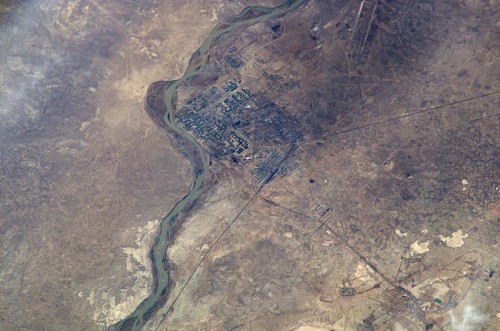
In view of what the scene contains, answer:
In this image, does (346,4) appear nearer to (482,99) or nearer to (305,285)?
(482,99)

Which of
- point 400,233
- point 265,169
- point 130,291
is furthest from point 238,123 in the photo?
point 130,291

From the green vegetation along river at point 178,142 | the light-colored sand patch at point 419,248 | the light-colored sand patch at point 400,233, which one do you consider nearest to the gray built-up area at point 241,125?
→ the green vegetation along river at point 178,142

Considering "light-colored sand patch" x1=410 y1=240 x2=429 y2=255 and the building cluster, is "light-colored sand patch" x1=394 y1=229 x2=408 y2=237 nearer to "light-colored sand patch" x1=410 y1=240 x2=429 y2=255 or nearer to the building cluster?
"light-colored sand patch" x1=410 y1=240 x2=429 y2=255

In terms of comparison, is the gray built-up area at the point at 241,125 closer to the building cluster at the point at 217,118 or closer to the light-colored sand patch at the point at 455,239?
the building cluster at the point at 217,118

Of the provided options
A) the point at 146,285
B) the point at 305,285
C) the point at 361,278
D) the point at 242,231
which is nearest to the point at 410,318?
the point at 361,278

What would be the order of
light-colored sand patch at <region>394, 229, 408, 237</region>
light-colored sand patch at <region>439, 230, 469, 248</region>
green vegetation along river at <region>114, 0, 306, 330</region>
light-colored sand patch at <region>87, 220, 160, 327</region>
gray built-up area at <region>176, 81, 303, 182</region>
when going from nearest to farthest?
1. light-colored sand patch at <region>439, 230, 469, 248</region>
2. light-colored sand patch at <region>394, 229, 408, 237</region>
3. light-colored sand patch at <region>87, 220, 160, 327</region>
4. green vegetation along river at <region>114, 0, 306, 330</region>
5. gray built-up area at <region>176, 81, 303, 182</region>

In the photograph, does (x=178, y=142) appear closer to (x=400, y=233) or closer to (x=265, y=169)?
(x=265, y=169)

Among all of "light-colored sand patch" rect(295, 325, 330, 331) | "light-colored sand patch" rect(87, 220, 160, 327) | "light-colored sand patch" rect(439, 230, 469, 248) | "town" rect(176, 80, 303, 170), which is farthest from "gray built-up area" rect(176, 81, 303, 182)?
"light-colored sand patch" rect(439, 230, 469, 248)
